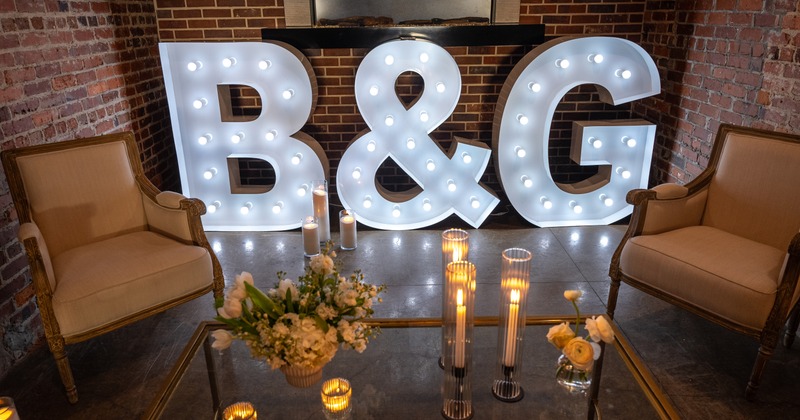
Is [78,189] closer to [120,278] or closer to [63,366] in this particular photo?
[120,278]

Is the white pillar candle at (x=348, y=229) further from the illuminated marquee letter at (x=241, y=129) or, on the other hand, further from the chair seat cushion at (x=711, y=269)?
the chair seat cushion at (x=711, y=269)

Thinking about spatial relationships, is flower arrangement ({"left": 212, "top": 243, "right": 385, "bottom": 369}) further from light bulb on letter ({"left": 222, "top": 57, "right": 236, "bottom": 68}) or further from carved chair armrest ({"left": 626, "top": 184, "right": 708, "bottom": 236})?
light bulb on letter ({"left": 222, "top": 57, "right": 236, "bottom": 68})

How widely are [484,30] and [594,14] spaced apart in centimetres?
79

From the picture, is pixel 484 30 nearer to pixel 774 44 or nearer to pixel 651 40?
pixel 651 40

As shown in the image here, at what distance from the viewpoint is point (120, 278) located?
205 centimetres

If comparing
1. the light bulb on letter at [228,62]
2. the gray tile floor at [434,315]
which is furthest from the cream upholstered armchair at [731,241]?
the light bulb on letter at [228,62]

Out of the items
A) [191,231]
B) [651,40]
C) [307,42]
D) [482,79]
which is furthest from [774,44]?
[191,231]

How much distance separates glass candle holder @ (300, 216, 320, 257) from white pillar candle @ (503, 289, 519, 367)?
168 centimetres

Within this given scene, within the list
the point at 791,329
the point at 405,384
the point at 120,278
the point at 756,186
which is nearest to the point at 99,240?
the point at 120,278

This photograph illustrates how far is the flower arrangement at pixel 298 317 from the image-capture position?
4.52 ft

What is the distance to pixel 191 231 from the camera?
237 centimetres

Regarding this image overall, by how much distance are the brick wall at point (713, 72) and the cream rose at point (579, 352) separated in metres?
1.73

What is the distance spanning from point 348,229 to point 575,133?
1.58 m

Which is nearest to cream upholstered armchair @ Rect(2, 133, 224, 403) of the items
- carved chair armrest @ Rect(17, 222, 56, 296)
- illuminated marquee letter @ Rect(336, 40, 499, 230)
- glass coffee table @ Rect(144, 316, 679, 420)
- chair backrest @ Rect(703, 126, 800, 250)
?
carved chair armrest @ Rect(17, 222, 56, 296)
